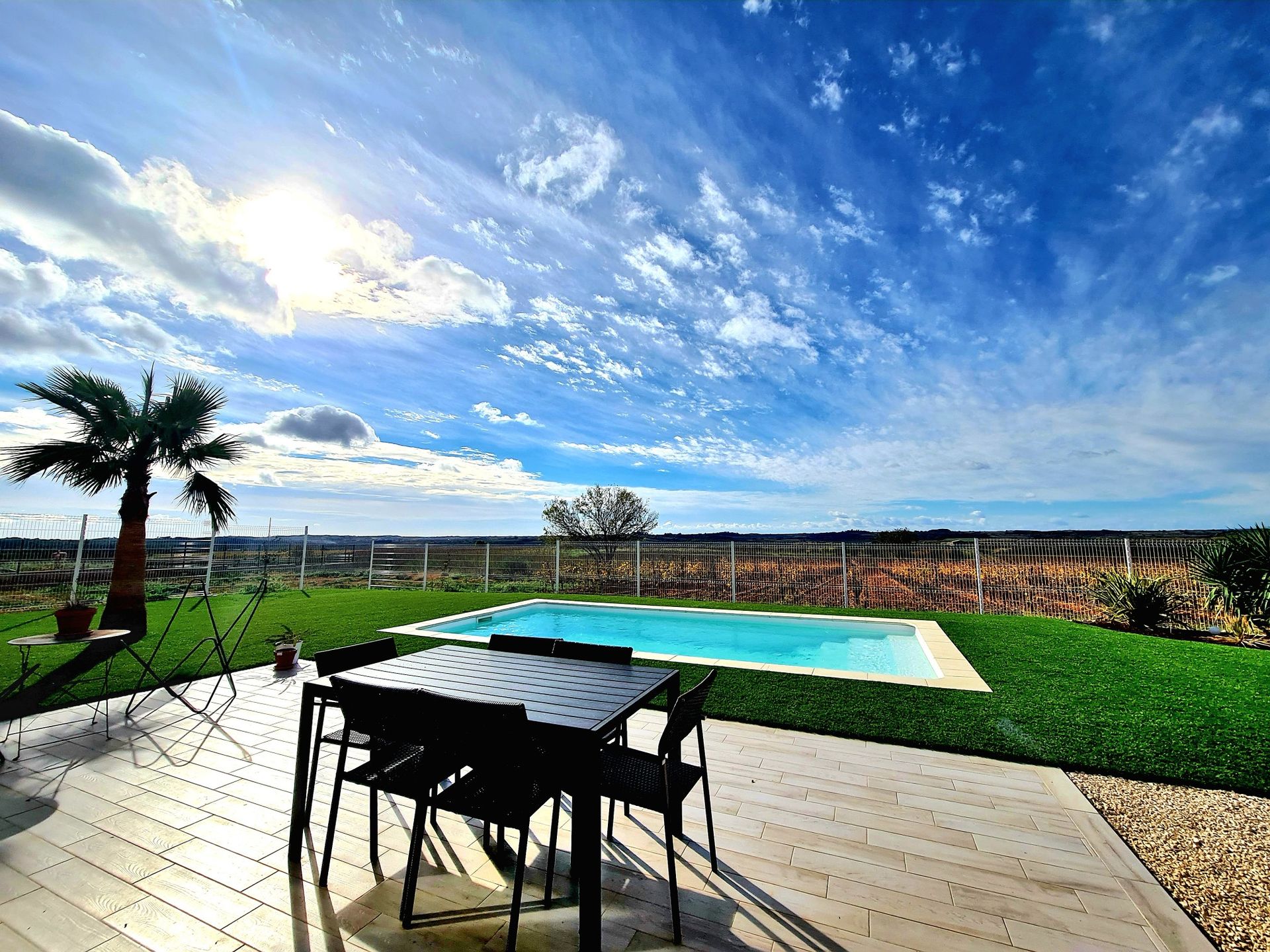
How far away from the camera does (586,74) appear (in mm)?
5926

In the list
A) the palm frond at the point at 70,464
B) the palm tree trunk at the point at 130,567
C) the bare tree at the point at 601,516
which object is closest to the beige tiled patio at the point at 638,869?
the palm tree trunk at the point at 130,567

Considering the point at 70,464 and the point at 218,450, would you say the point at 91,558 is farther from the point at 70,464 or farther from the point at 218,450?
the point at 218,450

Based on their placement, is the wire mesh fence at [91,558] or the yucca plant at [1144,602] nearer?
the yucca plant at [1144,602]

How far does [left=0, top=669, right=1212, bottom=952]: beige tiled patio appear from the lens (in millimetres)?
1730

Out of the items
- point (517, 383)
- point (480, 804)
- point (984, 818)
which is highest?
point (517, 383)

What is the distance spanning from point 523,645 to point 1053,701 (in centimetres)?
439

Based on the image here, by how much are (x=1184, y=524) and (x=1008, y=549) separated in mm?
2463

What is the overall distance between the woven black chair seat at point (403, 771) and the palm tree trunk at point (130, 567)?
266 inches

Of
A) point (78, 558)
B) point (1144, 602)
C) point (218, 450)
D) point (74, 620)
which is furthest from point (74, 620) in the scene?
point (1144, 602)

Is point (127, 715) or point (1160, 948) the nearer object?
point (1160, 948)

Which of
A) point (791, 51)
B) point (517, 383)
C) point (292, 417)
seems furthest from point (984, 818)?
point (292, 417)

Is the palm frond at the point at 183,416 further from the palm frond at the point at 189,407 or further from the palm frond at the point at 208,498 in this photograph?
the palm frond at the point at 208,498

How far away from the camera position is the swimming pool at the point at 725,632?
7.34m

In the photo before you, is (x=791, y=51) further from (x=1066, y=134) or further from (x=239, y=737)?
(x=239, y=737)
